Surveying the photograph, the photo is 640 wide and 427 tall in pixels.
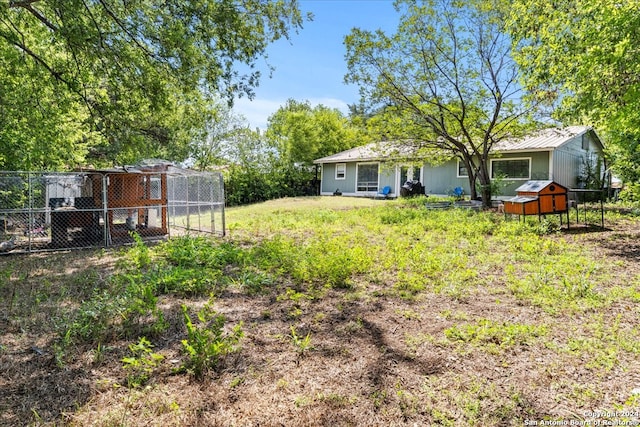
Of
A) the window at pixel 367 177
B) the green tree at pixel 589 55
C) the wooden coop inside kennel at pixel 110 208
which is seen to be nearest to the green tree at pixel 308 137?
the window at pixel 367 177

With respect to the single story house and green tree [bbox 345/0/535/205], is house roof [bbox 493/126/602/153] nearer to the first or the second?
the single story house

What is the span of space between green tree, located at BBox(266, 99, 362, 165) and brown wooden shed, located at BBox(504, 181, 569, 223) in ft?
48.2

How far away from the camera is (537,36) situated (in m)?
8.13

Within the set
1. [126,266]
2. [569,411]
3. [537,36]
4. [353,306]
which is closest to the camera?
[569,411]

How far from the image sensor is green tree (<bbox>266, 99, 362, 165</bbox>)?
23.9 m

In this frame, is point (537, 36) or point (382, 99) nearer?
point (537, 36)

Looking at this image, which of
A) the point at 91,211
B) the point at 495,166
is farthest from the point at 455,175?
the point at 91,211

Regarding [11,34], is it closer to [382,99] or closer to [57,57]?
[57,57]

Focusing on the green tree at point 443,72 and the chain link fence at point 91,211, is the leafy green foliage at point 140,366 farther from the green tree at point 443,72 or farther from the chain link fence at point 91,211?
the green tree at point 443,72

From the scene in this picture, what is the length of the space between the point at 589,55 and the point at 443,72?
6959mm

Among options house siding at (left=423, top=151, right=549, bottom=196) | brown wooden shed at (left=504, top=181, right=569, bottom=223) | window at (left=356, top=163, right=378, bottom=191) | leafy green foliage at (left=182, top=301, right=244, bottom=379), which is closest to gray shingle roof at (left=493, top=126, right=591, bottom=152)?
house siding at (left=423, top=151, right=549, bottom=196)

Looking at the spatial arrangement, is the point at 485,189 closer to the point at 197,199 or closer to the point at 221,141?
the point at 197,199

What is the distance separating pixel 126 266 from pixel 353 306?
3637 mm

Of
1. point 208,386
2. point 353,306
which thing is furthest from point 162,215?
point 208,386
